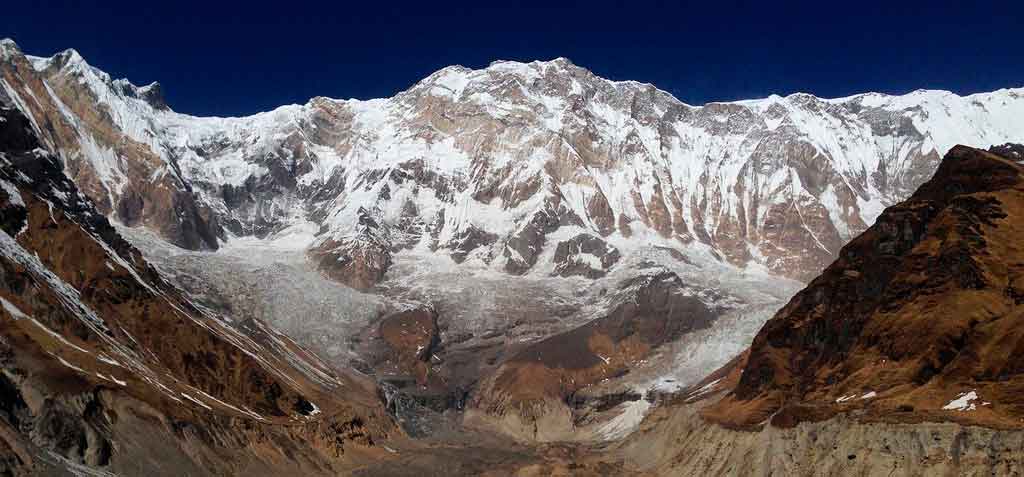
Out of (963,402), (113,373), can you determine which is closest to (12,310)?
(113,373)

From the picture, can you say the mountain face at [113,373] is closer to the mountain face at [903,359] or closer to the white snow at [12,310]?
the white snow at [12,310]

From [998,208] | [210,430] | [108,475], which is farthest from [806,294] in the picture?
[108,475]

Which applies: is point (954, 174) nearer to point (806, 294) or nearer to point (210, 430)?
point (806, 294)

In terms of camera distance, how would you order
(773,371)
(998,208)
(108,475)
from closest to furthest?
(108,475) < (998,208) < (773,371)

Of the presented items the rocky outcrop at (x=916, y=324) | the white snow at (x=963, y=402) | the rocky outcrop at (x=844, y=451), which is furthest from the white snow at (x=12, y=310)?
the white snow at (x=963, y=402)

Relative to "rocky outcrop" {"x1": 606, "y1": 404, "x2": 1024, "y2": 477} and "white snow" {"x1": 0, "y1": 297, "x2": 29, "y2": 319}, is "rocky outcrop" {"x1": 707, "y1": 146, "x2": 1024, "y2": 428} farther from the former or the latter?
"white snow" {"x1": 0, "y1": 297, "x2": 29, "y2": 319}

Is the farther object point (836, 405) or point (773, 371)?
point (773, 371)

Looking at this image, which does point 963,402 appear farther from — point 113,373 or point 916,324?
point 113,373

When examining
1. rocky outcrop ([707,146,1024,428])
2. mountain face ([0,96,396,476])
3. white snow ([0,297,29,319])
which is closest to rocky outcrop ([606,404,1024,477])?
rocky outcrop ([707,146,1024,428])
